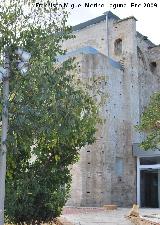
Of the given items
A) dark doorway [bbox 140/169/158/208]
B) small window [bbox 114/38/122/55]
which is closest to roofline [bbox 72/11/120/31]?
small window [bbox 114/38/122/55]

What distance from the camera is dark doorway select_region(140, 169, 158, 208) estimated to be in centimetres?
3238

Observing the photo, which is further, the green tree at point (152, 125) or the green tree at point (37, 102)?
the green tree at point (152, 125)

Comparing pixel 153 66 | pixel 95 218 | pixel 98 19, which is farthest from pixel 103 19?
pixel 95 218

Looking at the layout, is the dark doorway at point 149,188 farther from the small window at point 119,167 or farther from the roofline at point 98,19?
the roofline at point 98,19

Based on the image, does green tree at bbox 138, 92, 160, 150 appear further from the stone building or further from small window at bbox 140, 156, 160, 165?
small window at bbox 140, 156, 160, 165

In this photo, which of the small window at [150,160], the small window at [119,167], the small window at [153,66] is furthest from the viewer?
the small window at [153,66]

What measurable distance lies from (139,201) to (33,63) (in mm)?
23943

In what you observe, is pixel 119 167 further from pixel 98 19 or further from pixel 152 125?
pixel 152 125

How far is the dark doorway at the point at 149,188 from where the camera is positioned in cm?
3238

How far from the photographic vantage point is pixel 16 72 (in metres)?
10.1

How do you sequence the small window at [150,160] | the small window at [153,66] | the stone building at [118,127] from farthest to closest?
the small window at [153,66]
the small window at [150,160]
the stone building at [118,127]

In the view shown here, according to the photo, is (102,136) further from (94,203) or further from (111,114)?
(94,203)

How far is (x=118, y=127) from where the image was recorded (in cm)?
3297

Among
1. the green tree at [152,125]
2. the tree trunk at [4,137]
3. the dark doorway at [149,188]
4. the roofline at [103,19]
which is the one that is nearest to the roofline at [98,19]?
the roofline at [103,19]
